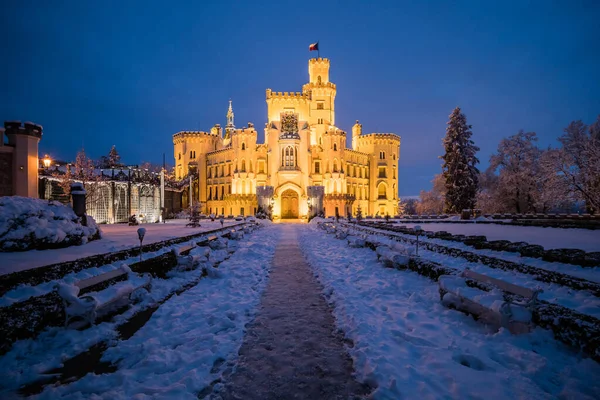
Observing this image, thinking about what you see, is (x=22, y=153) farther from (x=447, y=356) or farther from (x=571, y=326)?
(x=571, y=326)

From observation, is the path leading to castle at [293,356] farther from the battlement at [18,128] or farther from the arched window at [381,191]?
the arched window at [381,191]

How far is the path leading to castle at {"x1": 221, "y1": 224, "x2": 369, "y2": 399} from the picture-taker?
3.13 m

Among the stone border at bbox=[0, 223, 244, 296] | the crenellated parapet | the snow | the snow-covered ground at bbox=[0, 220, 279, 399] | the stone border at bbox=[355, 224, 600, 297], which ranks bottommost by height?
the snow-covered ground at bbox=[0, 220, 279, 399]

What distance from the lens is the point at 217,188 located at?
57250mm

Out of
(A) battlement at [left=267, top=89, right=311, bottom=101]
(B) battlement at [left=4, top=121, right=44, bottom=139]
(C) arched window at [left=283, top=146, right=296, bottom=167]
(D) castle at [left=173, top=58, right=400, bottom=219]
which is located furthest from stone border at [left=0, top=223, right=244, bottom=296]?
(A) battlement at [left=267, top=89, right=311, bottom=101]

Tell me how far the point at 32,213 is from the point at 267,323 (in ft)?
31.6

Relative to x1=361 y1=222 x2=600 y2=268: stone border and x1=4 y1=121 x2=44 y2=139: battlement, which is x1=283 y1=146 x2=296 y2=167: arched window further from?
x1=361 y1=222 x2=600 y2=268: stone border

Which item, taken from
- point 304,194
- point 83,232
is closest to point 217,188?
point 304,194

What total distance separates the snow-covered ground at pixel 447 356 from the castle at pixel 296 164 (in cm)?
4053

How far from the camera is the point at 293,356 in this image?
3.89m

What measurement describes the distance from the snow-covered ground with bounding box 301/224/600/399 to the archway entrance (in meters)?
45.6

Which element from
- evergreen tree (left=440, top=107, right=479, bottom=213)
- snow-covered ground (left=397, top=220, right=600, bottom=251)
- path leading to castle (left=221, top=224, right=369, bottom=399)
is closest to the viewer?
path leading to castle (left=221, top=224, right=369, bottom=399)

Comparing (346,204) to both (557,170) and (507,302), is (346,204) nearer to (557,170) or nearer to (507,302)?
(557,170)

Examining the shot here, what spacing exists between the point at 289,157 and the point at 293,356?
1864 inches
